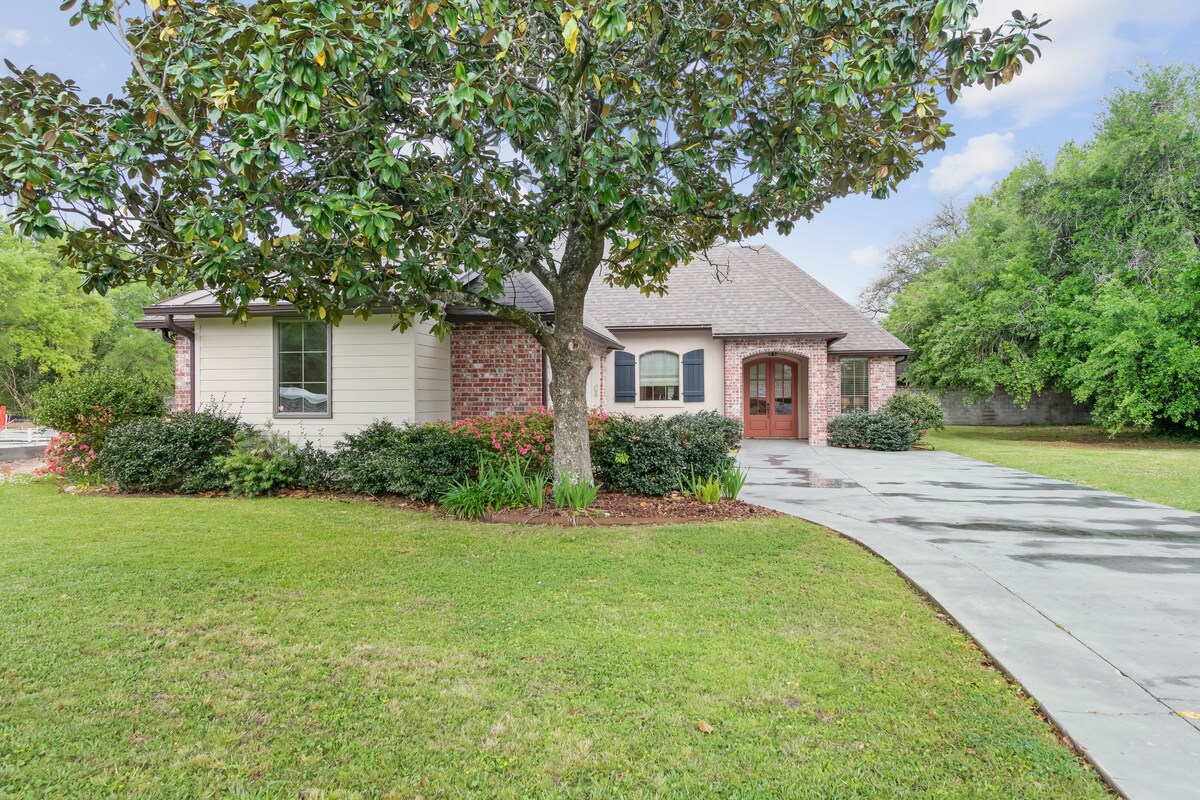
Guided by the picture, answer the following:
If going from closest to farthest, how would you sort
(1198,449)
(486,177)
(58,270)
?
(486,177)
(1198,449)
(58,270)

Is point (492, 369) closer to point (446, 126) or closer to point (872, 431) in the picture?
point (446, 126)

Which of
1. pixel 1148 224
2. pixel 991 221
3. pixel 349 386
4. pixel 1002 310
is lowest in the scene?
pixel 349 386

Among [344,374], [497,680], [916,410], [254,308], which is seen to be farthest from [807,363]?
[497,680]

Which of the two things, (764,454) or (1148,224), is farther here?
(1148,224)

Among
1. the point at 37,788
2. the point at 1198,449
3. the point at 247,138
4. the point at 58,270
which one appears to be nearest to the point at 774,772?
the point at 37,788

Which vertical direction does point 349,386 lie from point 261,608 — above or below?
above

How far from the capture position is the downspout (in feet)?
31.7

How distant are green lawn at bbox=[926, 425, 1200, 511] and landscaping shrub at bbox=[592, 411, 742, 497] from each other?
5850mm

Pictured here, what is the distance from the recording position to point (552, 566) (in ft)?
16.1

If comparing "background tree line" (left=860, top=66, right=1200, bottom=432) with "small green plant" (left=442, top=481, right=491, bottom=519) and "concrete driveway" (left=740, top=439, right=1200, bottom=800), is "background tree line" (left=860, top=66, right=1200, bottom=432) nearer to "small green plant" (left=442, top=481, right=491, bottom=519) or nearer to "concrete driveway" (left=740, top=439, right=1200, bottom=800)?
"concrete driveway" (left=740, top=439, right=1200, bottom=800)

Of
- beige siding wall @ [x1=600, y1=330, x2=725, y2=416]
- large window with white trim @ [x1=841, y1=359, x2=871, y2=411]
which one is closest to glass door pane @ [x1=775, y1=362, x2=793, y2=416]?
large window with white trim @ [x1=841, y1=359, x2=871, y2=411]

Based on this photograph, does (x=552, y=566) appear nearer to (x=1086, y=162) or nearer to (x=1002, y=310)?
(x=1002, y=310)

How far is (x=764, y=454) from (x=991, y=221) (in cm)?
1408

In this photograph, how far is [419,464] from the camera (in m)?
7.50
